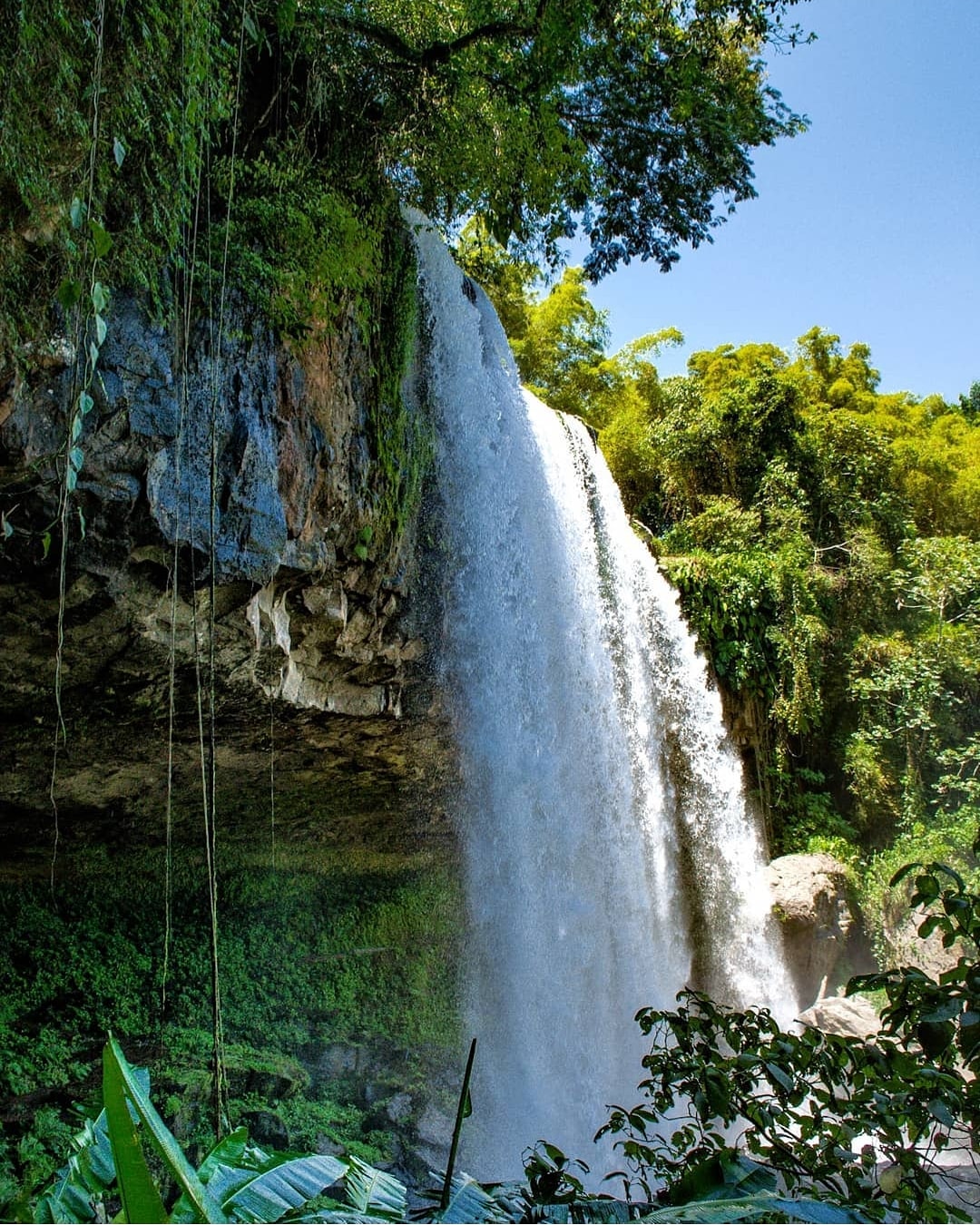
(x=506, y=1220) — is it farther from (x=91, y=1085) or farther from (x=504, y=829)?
(x=504, y=829)

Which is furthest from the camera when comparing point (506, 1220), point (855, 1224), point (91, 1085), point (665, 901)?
point (665, 901)

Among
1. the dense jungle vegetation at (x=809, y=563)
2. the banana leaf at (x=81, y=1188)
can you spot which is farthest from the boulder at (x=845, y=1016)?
the banana leaf at (x=81, y=1188)

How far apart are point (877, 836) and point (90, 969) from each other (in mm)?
10187

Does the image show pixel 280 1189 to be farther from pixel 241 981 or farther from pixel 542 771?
pixel 241 981

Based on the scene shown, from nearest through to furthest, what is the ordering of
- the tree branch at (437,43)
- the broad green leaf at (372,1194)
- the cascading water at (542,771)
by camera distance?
the broad green leaf at (372,1194)
the tree branch at (437,43)
the cascading water at (542,771)

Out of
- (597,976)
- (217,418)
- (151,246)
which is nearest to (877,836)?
(597,976)

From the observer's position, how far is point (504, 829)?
24.1 ft

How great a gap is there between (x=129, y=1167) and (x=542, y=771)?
648cm

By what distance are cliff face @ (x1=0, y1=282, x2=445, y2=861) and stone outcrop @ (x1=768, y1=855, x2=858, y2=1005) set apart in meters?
5.52

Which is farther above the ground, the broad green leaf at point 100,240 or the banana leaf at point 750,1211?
the broad green leaf at point 100,240

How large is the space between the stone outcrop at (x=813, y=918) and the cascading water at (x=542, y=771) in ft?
1.86

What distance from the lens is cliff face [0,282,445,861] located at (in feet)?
12.2

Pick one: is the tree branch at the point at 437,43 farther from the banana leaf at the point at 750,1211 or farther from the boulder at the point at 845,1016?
the boulder at the point at 845,1016

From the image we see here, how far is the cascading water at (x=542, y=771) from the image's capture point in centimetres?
658
